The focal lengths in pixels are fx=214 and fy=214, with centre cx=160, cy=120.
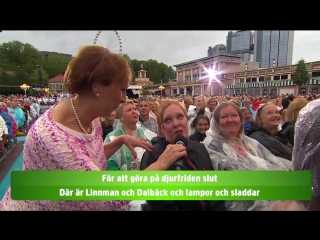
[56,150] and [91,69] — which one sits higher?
[91,69]

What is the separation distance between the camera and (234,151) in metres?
1.35

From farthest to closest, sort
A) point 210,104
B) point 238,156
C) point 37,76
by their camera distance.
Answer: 1. point 210,104
2. point 37,76
3. point 238,156

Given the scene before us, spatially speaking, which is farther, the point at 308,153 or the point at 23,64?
the point at 23,64

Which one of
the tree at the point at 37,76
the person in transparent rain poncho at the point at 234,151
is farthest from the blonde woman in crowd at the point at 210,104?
the tree at the point at 37,76

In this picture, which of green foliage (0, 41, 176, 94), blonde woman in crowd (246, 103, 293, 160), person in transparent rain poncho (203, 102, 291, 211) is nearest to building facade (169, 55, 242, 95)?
green foliage (0, 41, 176, 94)

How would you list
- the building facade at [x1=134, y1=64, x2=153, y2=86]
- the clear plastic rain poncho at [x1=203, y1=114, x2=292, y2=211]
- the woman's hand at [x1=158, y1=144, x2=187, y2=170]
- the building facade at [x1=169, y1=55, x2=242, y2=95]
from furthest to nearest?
1. the building facade at [x1=169, y1=55, x2=242, y2=95]
2. the building facade at [x1=134, y1=64, x2=153, y2=86]
3. the clear plastic rain poncho at [x1=203, y1=114, x2=292, y2=211]
4. the woman's hand at [x1=158, y1=144, x2=187, y2=170]

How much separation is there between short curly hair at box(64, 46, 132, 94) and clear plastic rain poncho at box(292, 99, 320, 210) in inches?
33.2

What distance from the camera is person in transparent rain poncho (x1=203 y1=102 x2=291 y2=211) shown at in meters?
1.13

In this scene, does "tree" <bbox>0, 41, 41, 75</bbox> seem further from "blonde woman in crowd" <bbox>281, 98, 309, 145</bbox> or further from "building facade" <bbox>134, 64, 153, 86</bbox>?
"blonde woman in crowd" <bbox>281, 98, 309, 145</bbox>

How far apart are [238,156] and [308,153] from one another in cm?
42
